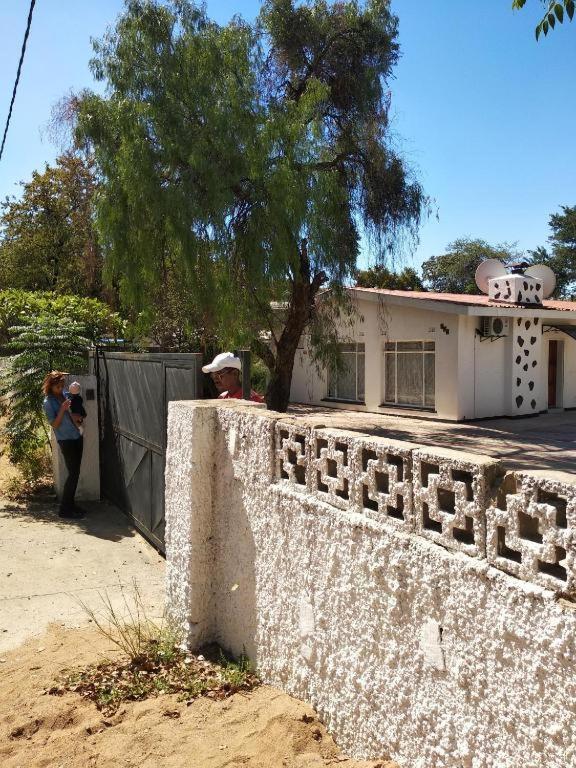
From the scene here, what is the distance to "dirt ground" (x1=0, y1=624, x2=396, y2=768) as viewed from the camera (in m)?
2.90

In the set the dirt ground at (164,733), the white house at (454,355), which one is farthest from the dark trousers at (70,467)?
the white house at (454,355)

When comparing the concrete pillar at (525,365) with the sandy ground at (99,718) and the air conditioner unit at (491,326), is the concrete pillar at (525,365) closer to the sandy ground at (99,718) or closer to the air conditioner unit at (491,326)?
the air conditioner unit at (491,326)

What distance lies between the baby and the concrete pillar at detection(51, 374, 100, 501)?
417 mm

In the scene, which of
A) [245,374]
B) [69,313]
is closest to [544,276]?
[69,313]

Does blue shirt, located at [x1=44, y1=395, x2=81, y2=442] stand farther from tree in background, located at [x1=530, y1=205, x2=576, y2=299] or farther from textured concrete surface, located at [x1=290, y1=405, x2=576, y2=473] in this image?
tree in background, located at [x1=530, y1=205, x2=576, y2=299]

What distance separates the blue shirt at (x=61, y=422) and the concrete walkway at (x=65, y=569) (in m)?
0.92

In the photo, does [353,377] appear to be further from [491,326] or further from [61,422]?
[61,422]

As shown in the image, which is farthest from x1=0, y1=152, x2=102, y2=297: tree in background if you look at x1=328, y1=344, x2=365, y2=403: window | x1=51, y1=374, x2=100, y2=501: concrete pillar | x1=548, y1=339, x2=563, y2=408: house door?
x1=51, y1=374, x2=100, y2=501: concrete pillar

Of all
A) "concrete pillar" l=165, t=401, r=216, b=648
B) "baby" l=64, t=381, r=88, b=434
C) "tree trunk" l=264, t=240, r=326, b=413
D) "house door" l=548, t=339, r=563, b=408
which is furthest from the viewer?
"house door" l=548, t=339, r=563, b=408

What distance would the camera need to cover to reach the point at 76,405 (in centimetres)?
774

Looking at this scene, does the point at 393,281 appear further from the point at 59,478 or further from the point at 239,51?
the point at 59,478

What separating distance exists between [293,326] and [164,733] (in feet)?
36.5

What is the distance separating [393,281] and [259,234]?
93.1ft

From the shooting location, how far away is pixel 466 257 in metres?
43.6
